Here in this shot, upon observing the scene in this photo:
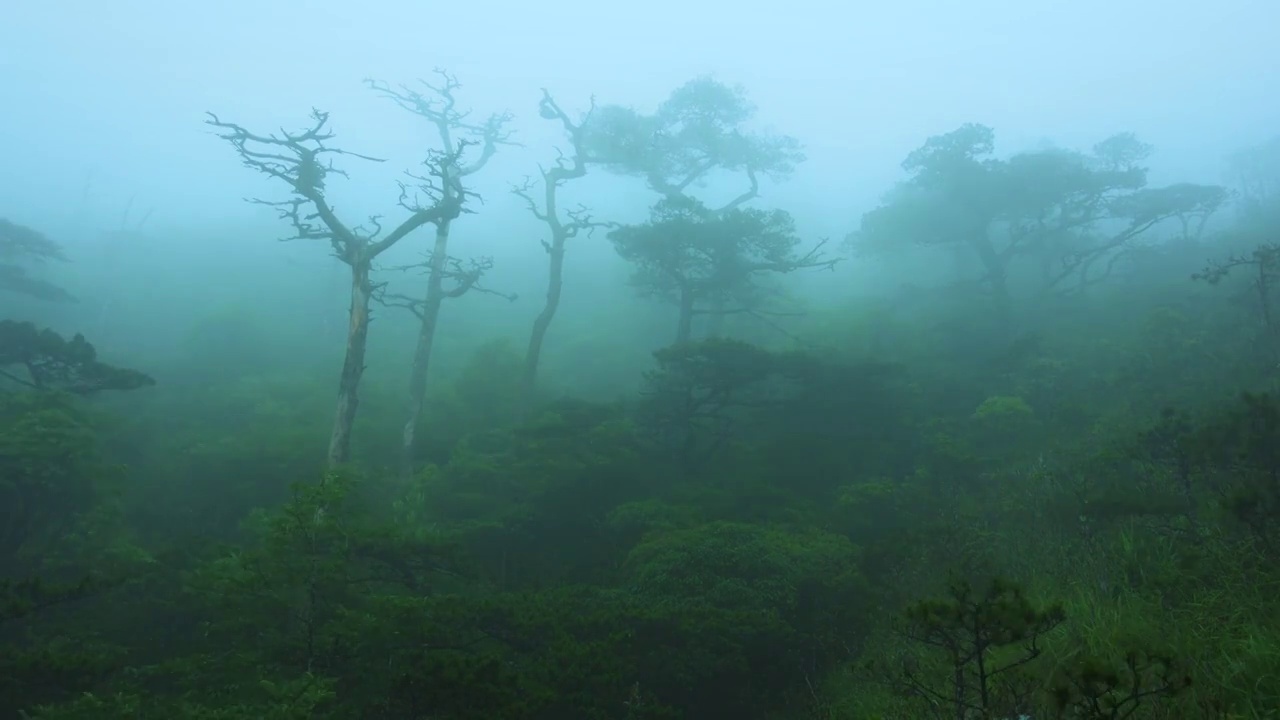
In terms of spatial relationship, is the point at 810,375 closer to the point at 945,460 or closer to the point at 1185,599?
the point at 945,460

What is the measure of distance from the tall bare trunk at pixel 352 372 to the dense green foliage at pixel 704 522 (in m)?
0.56

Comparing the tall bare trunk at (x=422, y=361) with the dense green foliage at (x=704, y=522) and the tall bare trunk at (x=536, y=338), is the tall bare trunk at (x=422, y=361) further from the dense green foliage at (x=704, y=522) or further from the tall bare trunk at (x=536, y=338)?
the tall bare trunk at (x=536, y=338)

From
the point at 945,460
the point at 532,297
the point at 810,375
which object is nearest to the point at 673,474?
the point at 810,375

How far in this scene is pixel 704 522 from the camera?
40.2 feet

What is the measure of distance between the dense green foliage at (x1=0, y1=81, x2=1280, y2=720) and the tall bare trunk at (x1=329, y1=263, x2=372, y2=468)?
0.56 meters

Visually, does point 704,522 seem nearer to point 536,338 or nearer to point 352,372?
point 352,372

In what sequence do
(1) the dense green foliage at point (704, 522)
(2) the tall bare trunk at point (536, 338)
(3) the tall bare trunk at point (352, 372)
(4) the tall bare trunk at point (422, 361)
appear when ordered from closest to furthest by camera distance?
(1) the dense green foliage at point (704, 522)
(3) the tall bare trunk at point (352, 372)
(4) the tall bare trunk at point (422, 361)
(2) the tall bare trunk at point (536, 338)

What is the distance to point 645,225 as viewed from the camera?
22094 millimetres

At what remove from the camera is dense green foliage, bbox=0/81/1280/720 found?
593cm

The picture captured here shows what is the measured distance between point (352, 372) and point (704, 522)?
837 centimetres

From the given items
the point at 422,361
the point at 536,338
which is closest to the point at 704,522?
the point at 422,361

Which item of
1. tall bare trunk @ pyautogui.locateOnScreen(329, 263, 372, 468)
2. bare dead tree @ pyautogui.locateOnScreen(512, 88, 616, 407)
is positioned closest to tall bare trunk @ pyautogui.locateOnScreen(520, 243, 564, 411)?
bare dead tree @ pyautogui.locateOnScreen(512, 88, 616, 407)

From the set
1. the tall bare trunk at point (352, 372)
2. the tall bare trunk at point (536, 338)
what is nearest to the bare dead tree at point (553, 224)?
the tall bare trunk at point (536, 338)

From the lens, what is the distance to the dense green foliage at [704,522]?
593 centimetres
